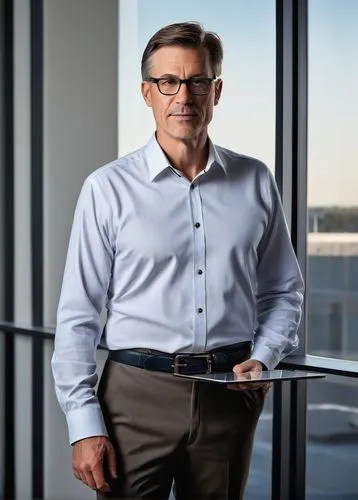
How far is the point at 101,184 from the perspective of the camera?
5.89ft

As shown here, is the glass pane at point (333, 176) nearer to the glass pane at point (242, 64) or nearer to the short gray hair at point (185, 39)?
the glass pane at point (242, 64)

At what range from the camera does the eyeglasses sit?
5.77 ft

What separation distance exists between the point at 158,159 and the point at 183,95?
0.14 meters

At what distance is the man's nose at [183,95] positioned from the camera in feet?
5.71

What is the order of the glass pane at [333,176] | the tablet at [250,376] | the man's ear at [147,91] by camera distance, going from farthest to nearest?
the glass pane at [333,176], the man's ear at [147,91], the tablet at [250,376]

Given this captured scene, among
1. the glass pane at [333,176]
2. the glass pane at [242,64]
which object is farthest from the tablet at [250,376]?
the glass pane at [242,64]

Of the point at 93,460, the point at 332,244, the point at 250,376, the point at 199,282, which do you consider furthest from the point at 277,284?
the point at 332,244

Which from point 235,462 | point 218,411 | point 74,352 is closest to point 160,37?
point 74,352

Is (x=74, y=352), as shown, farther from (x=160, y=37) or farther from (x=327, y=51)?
(x=327, y=51)

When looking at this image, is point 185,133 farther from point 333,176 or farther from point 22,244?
point 22,244

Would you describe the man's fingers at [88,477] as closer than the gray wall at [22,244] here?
Yes

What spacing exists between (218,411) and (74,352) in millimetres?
314

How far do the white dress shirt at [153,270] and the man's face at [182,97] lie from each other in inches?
3.0

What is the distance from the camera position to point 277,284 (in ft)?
6.37
